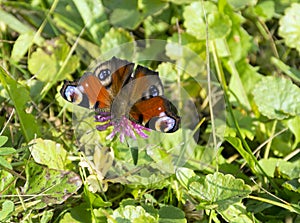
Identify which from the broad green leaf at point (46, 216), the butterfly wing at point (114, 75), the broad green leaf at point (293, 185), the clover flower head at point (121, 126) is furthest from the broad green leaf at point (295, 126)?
the broad green leaf at point (46, 216)

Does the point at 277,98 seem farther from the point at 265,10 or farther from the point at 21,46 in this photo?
the point at 21,46

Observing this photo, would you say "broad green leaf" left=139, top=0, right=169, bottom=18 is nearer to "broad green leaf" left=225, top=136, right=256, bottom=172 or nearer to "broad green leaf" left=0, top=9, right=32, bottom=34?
"broad green leaf" left=0, top=9, right=32, bottom=34

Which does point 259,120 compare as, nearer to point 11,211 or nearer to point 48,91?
point 48,91

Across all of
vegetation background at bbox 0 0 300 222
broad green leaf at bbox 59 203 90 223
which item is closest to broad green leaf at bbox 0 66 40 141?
vegetation background at bbox 0 0 300 222

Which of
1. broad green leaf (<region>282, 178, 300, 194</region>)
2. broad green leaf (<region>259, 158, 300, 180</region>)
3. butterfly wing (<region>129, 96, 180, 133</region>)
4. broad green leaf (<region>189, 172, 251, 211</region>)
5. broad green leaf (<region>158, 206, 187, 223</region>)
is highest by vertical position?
butterfly wing (<region>129, 96, 180, 133</region>)

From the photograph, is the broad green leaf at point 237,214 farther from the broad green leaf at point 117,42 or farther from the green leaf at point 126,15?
the green leaf at point 126,15

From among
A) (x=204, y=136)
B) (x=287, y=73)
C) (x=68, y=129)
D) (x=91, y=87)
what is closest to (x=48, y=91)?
(x=68, y=129)
